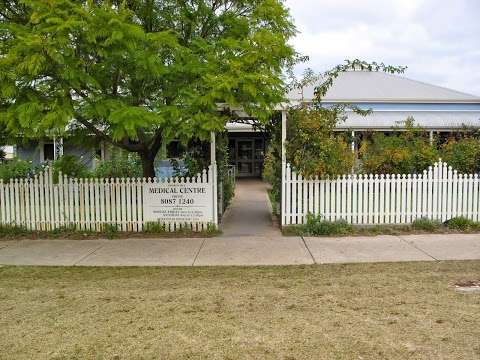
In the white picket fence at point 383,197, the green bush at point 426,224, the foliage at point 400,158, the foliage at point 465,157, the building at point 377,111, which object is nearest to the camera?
the green bush at point 426,224

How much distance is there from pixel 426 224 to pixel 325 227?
7.29 feet

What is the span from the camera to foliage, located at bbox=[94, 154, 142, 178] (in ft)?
41.9

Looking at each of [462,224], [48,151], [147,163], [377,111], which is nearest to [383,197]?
[462,224]

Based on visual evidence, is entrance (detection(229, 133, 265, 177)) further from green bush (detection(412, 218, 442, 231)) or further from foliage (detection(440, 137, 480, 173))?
green bush (detection(412, 218, 442, 231))

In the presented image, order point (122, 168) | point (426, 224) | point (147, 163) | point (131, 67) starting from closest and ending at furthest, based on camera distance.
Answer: point (131, 67) → point (426, 224) → point (147, 163) → point (122, 168)

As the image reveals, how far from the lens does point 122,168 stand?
43.8 feet

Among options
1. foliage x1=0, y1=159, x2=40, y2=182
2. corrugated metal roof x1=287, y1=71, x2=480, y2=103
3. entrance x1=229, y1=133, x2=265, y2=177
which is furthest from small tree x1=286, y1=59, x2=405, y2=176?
entrance x1=229, y1=133, x2=265, y2=177

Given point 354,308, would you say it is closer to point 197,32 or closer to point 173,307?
point 173,307

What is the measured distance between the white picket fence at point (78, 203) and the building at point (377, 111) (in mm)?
10307

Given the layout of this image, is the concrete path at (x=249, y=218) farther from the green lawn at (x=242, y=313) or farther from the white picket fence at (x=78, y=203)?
the green lawn at (x=242, y=313)

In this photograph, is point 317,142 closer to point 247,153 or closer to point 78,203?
point 78,203

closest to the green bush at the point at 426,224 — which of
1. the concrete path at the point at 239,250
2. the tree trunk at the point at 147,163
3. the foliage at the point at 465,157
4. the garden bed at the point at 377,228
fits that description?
the garden bed at the point at 377,228

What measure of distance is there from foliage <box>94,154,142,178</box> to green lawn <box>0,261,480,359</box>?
19.2 ft

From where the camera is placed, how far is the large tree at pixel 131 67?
684 cm
